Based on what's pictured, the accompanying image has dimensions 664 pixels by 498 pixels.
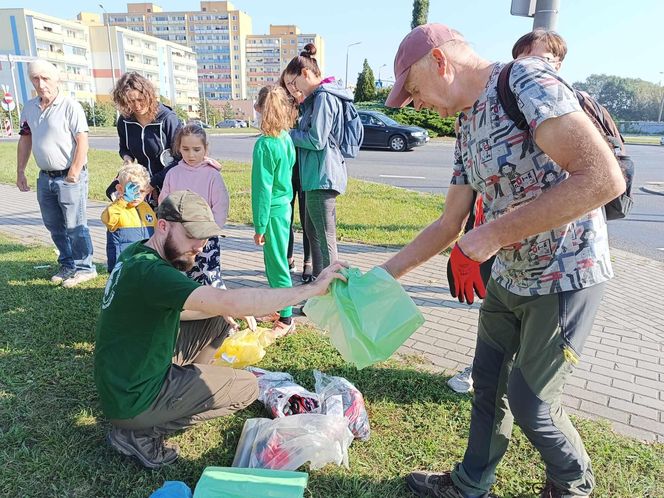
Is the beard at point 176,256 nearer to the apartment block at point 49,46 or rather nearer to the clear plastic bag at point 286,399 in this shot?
the clear plastic bag at point 286,399

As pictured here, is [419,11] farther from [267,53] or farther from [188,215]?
[267,53]

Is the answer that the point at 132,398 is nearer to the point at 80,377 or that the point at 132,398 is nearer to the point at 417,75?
the point at 80,377

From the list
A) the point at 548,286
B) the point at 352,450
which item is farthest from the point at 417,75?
the point at 352,450

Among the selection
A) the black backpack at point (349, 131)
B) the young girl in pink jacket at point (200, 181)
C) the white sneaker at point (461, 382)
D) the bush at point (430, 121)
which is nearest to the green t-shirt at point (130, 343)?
the young girl in pink jacket at point (200, 181)

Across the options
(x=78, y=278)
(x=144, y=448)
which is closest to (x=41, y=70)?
(x=78, y=278)

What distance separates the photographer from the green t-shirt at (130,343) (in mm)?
2135

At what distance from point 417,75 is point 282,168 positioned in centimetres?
200

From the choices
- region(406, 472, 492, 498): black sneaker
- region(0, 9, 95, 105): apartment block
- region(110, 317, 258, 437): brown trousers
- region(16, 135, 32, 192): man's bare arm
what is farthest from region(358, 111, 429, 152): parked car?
region(0, 9, 95, 105): apartment block

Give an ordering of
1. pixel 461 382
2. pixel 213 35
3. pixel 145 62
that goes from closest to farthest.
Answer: pixel 461 382, pixel 145 62, pixel 213 35

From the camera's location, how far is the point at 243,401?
2.61 meters

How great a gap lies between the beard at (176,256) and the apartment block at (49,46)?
248 ft

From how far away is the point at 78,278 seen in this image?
15.7 ft

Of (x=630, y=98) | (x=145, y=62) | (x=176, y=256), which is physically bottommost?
(x=176, y=256)

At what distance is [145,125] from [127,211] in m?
0.74
